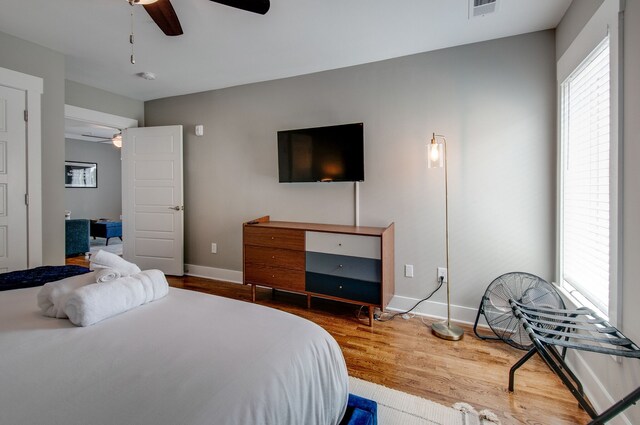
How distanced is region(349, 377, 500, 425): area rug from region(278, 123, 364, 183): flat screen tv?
70.6 inches

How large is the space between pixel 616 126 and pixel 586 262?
88cm

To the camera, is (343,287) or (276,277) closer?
(343,287)

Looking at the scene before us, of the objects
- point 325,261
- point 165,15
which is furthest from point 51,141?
point 325,261

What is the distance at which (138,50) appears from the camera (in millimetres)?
2795

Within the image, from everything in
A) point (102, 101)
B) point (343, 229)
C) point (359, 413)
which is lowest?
point (359, 413)

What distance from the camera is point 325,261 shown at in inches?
110

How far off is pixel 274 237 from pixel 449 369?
1.82 metres

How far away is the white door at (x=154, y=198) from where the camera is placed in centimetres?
399

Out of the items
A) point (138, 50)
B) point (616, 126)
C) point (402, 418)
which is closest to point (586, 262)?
point (616, 126)

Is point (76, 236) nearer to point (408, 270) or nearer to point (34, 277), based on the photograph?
point (34, 277)

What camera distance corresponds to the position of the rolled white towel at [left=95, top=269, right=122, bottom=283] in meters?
1.27

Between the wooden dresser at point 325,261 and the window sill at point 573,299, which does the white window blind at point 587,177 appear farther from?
the wooden dresser at point 325,261

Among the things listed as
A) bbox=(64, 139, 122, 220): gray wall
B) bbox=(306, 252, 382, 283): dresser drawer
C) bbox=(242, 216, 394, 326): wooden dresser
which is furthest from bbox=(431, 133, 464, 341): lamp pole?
bbox=(64, 139, 122, 220): gray wall

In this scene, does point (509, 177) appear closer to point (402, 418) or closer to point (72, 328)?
point (402, 418)
